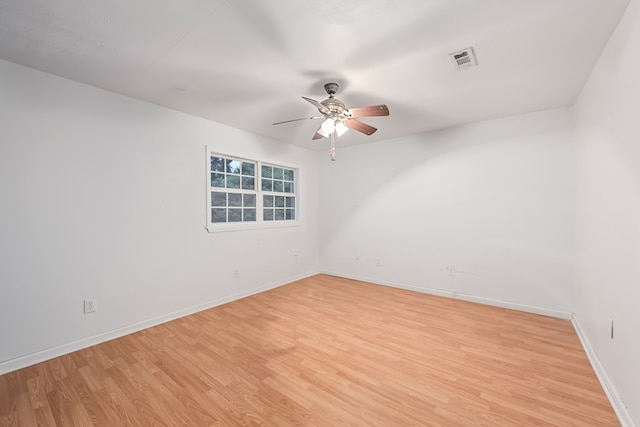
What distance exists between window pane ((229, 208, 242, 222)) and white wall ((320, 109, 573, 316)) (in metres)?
1.89

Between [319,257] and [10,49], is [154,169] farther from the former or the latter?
[319,257]

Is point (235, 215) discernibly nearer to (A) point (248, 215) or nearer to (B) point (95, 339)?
(A) point (248, 215)

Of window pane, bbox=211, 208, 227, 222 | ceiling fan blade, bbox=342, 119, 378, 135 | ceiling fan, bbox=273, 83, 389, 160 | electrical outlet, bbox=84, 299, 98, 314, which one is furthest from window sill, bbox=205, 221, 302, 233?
ceiling fan blade, bbox=342, 119, 378, 135

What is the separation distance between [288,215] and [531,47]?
3814 mm

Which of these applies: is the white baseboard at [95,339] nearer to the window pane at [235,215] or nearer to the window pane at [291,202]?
the window pane at [235,215]

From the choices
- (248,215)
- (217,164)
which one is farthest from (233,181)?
(248,215)

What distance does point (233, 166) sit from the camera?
12.5ft

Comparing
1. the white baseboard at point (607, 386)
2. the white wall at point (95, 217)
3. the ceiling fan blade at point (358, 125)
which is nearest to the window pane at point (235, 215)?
the white wall at point (95, 217)

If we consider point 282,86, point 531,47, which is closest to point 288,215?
point 282,86

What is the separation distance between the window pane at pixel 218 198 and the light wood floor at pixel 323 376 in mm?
1489

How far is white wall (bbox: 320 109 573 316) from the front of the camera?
10.0 feet

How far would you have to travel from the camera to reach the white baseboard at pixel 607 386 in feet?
4.85

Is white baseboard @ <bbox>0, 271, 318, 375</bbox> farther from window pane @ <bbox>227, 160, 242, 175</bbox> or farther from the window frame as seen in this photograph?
window pane @ <bbox>227, 160, 242, 175</bbox>

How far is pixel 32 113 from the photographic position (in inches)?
85.0
